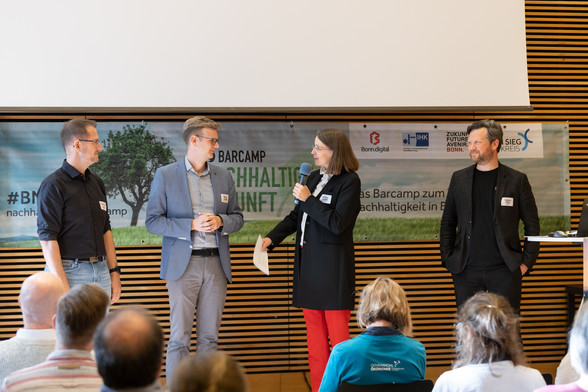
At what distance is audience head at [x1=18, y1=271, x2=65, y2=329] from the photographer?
215 centimetres

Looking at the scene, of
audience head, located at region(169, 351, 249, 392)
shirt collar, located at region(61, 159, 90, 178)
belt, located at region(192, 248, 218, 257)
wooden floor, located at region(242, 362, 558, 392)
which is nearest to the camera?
audience head, located at region(169, 351, 249, 392)

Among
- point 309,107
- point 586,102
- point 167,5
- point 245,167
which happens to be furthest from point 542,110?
point 167,5

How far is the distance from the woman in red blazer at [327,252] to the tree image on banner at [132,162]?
1639 mm

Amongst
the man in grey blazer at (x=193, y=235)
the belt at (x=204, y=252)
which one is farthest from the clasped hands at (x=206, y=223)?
the belt at (x=204, y=252)

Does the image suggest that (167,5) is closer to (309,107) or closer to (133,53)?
(133,53)

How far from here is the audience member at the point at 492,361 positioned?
1.96 meters

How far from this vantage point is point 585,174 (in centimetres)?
536

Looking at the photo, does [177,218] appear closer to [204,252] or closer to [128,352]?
[204,252]

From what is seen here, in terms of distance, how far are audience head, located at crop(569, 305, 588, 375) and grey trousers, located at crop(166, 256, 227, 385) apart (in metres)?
2.63

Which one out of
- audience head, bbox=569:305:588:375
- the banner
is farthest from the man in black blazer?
audience head, bbox=569:305:588:375

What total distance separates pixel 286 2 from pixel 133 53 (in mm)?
1304

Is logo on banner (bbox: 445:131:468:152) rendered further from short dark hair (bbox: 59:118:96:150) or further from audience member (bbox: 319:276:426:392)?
short dark hair (bbox: 59:118:96:150)

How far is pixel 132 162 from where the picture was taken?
4.94 metres

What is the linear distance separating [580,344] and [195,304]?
2.81 m
